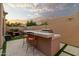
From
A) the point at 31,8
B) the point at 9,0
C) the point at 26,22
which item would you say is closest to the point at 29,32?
the point at 26,22

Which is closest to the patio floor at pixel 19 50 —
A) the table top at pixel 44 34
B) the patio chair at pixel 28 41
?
the patio chair at pixel 28 41

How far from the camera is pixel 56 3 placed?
2863 millimetres

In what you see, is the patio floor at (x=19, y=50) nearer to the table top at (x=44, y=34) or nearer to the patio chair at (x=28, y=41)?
the patio chair at (x=28, y=41)

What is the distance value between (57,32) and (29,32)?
490 mm

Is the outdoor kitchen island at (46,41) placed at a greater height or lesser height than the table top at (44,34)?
lesser

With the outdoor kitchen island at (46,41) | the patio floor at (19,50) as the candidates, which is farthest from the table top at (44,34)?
the patio floor at (19,50)

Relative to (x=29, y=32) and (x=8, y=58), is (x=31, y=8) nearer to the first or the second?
(x=29, y=32)

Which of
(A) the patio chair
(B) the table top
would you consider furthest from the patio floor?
(B) the table top

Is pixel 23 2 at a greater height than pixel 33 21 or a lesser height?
greater

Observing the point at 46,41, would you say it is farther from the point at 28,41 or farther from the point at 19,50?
the point at 19,50

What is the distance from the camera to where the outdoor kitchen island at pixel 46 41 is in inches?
110

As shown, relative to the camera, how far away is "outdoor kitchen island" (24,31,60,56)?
280 centimetres

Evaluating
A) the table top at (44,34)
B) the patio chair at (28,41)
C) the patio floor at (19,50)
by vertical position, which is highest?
the table top at (44,34)

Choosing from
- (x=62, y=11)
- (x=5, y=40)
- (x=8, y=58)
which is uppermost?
(x=62, y=11)
